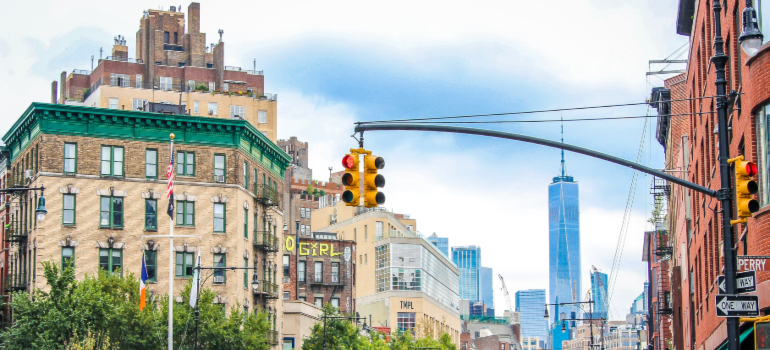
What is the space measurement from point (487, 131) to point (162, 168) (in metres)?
53.0

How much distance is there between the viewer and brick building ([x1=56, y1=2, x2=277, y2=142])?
104m

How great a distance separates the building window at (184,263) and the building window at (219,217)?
2.88 meters

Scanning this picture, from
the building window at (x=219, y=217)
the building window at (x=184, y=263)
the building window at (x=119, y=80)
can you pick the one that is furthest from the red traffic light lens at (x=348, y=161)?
the building window at (x=119, y=80)

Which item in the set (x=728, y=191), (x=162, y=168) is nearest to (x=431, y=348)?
(x=162, y=168)

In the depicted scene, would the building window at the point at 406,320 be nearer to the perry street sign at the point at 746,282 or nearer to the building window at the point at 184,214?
the building window at the point at 184,214

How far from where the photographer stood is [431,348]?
4131 inches

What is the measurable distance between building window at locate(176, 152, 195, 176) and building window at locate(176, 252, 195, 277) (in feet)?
19.2

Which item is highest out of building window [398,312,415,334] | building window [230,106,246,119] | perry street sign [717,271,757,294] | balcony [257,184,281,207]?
building window [230,106,246,119]

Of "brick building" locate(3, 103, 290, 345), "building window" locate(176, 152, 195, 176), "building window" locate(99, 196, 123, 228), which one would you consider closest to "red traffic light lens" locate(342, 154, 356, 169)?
"brick building" locate(3, 103, 290, 345)

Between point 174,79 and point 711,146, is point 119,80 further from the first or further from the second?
point 711,146

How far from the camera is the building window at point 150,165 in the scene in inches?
2776

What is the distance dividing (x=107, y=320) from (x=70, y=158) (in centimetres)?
1552

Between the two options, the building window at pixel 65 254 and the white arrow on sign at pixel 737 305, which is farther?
the building window at pixel 65 254

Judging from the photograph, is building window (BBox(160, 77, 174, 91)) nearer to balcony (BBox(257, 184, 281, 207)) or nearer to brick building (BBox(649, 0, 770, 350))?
balcony (BBox(257, 184, 281, 207))
